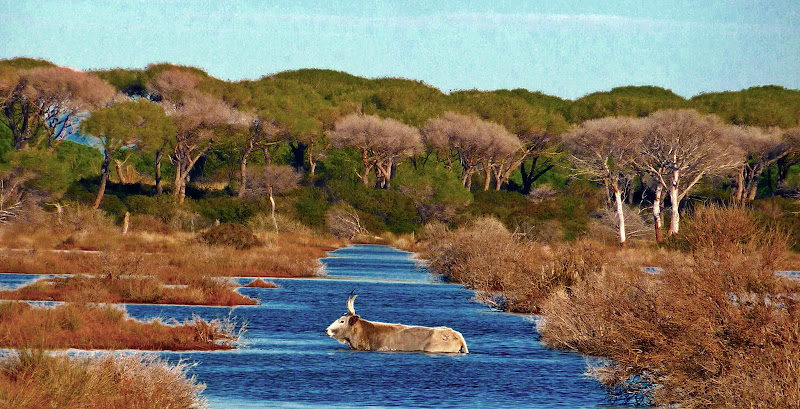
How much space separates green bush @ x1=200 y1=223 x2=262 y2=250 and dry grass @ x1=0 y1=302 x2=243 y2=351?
35071 millimetres

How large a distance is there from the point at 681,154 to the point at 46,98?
164 ft

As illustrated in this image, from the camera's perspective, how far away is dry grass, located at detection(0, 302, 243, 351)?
69.9ft

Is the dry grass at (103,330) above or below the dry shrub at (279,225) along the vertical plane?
→ above

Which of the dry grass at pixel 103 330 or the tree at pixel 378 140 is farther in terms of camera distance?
the tree at pixel 378 140

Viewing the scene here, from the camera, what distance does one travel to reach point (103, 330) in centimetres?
2261

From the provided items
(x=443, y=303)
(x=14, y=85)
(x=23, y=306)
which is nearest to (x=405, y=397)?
(x=23, y=306)

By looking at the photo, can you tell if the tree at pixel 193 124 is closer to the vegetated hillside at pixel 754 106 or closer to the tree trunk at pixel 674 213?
the tree trunk at pixel 674 213

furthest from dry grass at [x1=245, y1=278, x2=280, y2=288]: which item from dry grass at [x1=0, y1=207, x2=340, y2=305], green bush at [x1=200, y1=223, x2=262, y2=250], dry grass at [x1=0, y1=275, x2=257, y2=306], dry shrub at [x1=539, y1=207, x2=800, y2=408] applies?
dry shrub at [x1=539, y1=207, x2=800, y2=408]

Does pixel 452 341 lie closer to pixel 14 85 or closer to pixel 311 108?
pixel 14 85

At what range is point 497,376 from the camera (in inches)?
798

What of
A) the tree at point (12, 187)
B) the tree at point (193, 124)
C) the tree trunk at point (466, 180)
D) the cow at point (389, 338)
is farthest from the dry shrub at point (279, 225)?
the cow at point (389, 338)

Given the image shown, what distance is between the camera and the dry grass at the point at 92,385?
1267 centimetres

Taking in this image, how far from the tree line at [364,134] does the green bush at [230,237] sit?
16.4 meters

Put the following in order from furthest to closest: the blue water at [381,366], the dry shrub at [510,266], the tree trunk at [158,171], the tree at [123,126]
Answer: the tree trunk at [158,171]
the tree at [123,126]
the dry shrub at [510,266]
the blue water at [381,366]
